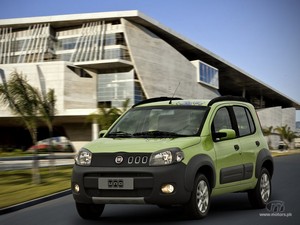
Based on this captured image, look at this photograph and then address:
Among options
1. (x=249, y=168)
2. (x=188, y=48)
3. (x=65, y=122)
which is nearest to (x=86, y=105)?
(x=65, y=122)

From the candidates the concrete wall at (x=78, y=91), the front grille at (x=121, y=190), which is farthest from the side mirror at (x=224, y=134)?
the concrete wall at (x=78, y=91)

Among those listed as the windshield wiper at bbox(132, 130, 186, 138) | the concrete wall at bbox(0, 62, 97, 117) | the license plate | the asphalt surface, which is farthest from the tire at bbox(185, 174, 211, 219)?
the concrete wall at bbox(0, 62, 97, 117)

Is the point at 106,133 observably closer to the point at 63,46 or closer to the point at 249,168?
the point at 249,168

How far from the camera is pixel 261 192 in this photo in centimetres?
824

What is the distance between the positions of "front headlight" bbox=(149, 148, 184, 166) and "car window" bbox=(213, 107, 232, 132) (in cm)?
133

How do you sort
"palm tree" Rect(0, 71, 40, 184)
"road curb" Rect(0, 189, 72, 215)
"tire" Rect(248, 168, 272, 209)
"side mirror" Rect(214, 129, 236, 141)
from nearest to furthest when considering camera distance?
"side mirror" Rect(214, 129, 236, 141)
"tire" Rect(248, 168, 272, 209)
"road curb" Rect(0, 189, 72, 215)
"palm tree" Rect(0, 71, 40, 184)

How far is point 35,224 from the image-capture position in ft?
23.4

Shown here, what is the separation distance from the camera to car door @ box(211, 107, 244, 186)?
7.21 meters

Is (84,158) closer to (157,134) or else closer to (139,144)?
(139,144)

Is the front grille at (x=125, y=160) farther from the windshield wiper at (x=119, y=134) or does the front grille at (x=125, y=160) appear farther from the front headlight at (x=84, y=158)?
the windshield wiper at (x=119, y=134)

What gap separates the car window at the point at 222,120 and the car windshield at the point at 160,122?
0.90 ft

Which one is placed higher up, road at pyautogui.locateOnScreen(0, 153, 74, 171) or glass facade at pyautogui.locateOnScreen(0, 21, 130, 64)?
glass facade at pyautogui.locateOnScreen(0, 21, 130, 64)

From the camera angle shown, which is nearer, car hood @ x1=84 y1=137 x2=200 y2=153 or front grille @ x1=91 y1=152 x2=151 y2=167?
front grille @ x1=91 y1=152 x2=151 y2=167

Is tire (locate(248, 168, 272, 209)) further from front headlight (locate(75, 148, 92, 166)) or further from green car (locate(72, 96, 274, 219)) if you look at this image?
front headlight (locate(75, 148, 92, 166))
